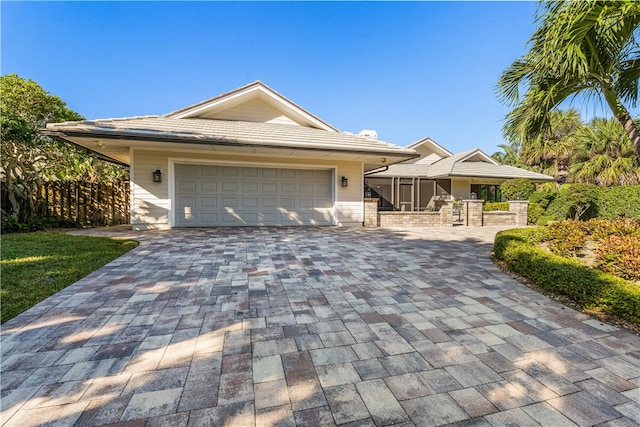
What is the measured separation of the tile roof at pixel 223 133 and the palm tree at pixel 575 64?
4.03 metres

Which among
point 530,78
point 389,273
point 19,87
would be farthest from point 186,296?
point 19,87

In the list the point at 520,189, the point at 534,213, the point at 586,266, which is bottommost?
the point at 586,266

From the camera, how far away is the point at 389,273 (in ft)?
14.7

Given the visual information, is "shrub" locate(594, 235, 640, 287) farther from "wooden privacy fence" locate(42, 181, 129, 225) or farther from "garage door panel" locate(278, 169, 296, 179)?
"wooden privacy fence" locate(42, 181, 129, 225)

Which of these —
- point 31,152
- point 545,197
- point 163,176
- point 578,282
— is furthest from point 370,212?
point 31,152

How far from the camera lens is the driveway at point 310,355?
162 cm

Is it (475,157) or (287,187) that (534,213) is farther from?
(287,187)

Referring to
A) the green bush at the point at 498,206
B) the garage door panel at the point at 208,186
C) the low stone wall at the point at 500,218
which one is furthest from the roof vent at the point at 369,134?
the green bush at the point at 498,206

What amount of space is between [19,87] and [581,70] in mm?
16811

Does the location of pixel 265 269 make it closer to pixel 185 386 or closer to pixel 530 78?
pixel 185 386

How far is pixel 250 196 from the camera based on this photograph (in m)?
10.1

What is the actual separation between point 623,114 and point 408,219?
23.3ft

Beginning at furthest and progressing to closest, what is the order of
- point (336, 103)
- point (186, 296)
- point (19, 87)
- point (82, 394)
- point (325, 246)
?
1. point (336, 103)
2. point (19, 87)
3. point (325, 246)
4. point (186, 296)
5. point (82, 394)

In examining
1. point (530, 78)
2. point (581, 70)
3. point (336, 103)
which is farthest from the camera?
point (336, 103)
